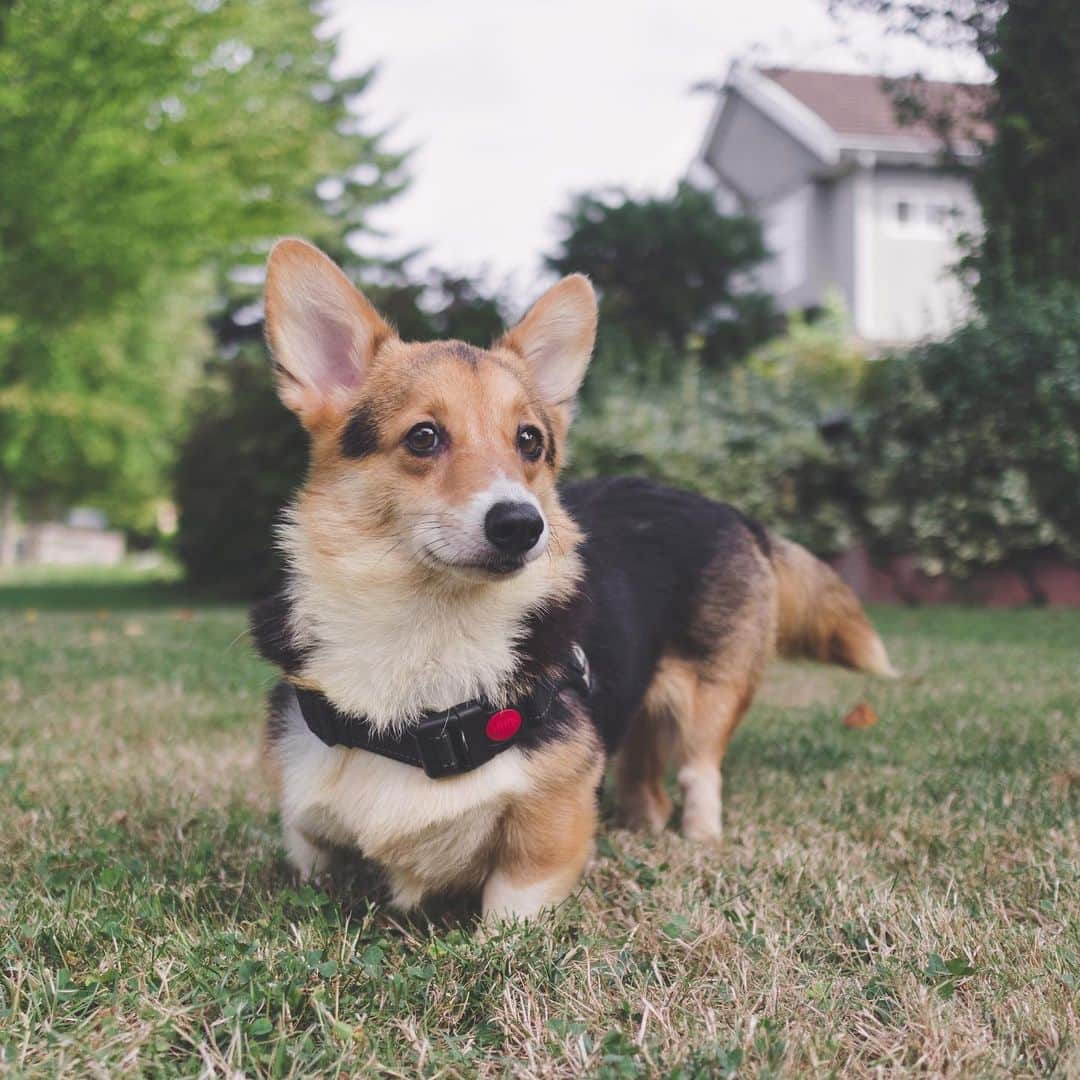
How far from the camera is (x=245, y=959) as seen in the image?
1.92 metres

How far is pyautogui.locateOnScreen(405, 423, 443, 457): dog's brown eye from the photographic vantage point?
240cm

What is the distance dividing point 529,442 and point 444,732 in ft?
2.50

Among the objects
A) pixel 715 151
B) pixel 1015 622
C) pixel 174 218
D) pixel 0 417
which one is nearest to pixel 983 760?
pixel 1015 622

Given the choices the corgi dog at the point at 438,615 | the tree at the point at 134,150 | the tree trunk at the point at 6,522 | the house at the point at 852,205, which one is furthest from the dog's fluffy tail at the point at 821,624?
the tree trunk at the point at 6,522

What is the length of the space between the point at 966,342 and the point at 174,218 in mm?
7628

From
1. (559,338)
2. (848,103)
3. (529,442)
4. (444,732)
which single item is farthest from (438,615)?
(848,103)

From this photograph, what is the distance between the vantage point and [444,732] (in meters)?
2.18

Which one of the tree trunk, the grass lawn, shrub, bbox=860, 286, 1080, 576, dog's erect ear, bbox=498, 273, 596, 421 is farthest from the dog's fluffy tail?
the tree trunk

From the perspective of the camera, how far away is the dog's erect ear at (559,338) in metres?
2.81

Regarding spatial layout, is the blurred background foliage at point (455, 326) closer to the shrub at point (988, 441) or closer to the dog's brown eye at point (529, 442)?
the shrub at point (988, 441)

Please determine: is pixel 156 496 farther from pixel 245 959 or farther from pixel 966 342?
pixel 245 959

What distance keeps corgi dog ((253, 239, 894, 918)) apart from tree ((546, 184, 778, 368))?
14.1 metres

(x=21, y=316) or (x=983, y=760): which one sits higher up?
(x=21, y=316)

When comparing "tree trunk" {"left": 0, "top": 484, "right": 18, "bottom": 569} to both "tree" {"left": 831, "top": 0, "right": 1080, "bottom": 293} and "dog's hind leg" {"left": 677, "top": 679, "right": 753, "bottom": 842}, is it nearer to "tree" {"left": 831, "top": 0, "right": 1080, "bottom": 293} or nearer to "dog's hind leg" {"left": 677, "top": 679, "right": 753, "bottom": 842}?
"tree" {"left": 831, "top": 0, "right": 1080, "bottom": 293}
